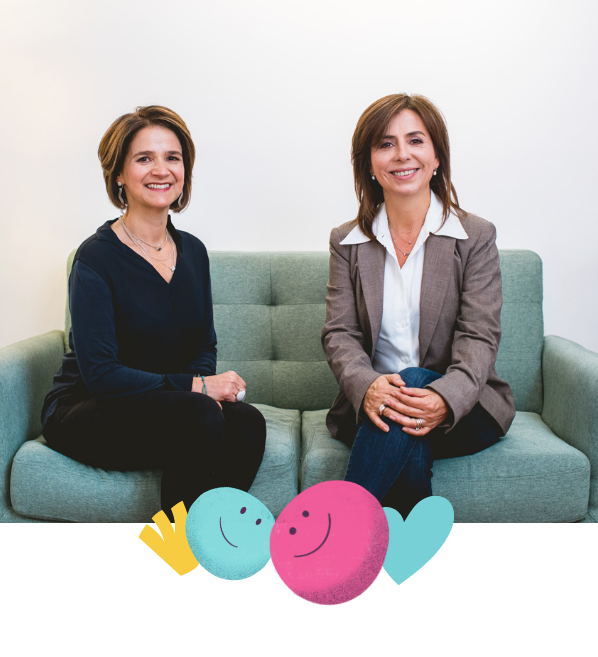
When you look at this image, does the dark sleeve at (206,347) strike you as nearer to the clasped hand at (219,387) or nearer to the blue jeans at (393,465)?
the clasped hand at (219,387)

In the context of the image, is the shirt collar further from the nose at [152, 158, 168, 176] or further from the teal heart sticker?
the teal heart sticker

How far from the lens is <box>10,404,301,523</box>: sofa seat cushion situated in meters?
1.59

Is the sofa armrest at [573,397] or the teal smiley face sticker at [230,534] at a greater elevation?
the teal smiley face sticker at [230,534]

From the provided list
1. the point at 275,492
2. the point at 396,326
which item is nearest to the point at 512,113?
the point at 396,326

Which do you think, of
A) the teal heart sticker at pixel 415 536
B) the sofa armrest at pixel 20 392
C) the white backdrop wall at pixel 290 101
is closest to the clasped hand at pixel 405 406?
the teal heart sticker at pixel 415 536

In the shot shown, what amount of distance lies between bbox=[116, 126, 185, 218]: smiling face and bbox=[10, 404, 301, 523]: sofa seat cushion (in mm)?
712

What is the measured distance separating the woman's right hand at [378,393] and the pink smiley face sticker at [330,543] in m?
0.49

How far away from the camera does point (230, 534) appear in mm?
1034

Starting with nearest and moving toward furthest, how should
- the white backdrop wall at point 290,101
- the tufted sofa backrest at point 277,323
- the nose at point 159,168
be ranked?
1. the nose at point 159,168
2. the tufted sofa backrest at point 277,323
3. the white backdrop wall at point 290,101

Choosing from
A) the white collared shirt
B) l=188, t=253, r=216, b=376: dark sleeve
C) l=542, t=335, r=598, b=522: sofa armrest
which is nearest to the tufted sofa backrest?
l=542, t=335, r=598, b=522: sofa armrest

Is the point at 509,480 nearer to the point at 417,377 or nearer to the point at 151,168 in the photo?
the point at 417,377

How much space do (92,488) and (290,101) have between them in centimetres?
158

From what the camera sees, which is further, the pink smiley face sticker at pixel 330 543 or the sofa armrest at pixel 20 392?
the sofa armrest at pixel 20 392

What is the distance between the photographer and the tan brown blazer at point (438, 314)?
1.65 metres
